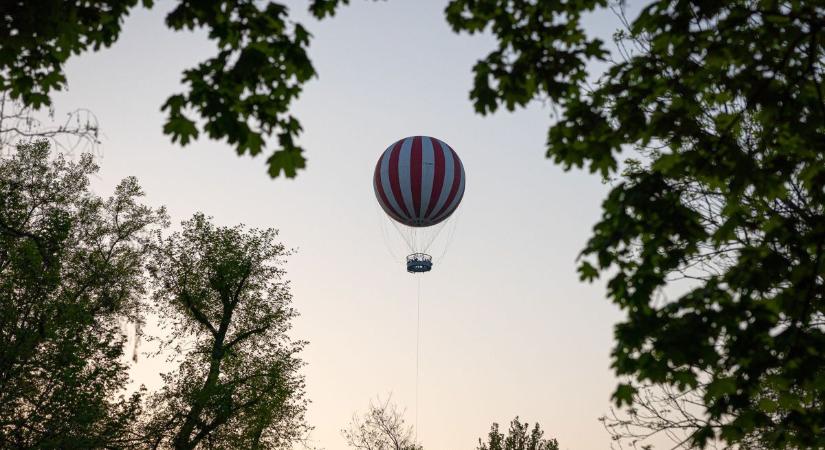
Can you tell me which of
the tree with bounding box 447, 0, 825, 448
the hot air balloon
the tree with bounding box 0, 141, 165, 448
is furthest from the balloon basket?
the tree with bounding box 447, 0, 825, 448

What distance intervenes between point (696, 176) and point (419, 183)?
3699 centimetres

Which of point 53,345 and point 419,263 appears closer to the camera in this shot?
point 53,345

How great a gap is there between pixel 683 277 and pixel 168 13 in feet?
26.9

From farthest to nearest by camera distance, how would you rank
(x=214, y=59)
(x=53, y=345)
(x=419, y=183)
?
(x=419, y=183) < (x=53, y=345) < (x=214, y=59)

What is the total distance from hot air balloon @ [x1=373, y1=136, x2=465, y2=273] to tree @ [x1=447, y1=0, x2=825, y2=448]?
3620 centimetres

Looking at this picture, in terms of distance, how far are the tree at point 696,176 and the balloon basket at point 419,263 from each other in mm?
36583

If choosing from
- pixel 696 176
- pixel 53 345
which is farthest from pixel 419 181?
pixel 696 176

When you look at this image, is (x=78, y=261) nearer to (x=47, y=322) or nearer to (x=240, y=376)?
(x=47, y=322)

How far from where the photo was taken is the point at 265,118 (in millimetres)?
7391

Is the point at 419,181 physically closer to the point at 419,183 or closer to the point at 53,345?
the point at 419,183

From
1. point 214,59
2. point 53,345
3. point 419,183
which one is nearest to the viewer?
point 214,59

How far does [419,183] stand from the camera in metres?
44.3

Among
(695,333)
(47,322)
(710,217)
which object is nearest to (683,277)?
(710,217)

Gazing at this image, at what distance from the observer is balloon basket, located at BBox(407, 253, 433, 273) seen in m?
44.7
